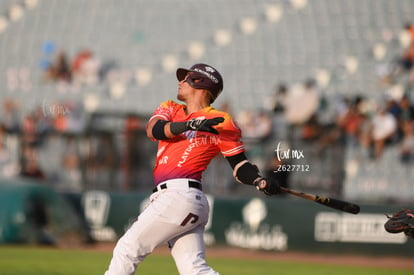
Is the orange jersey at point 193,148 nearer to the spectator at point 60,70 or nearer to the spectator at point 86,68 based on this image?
the spectator at point 86,68

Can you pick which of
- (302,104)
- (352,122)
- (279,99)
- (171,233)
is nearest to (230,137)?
(171,233)

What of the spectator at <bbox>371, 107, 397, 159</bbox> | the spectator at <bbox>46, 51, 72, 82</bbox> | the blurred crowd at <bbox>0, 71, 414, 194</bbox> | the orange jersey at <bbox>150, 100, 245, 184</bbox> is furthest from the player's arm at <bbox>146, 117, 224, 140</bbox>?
the spectator at <bbox>46, 51, 72, 82</bbox>

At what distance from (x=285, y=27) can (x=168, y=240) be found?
1615 cm

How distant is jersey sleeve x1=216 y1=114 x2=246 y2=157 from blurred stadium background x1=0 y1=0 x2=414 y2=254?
8.30 m

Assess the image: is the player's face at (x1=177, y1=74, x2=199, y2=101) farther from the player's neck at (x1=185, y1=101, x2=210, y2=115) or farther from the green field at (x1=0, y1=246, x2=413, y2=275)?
the green field at (x1=0, y1=246, x2=413, y2=275)

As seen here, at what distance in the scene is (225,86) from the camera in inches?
803

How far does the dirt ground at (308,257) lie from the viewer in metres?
14.2

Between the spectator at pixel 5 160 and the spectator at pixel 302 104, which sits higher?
the spectator at pixel 302 104

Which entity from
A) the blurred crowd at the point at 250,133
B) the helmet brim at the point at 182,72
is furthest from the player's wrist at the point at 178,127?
the blurred crowd at the point at 250,133

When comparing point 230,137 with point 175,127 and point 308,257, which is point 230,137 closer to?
point 175,127

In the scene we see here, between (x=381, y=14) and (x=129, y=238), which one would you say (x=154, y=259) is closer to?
(x=129, y=238)

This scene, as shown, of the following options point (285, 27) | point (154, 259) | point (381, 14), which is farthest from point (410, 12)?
point (154, 259)

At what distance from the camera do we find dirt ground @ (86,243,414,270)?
14.2 m

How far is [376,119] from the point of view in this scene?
662 inches
